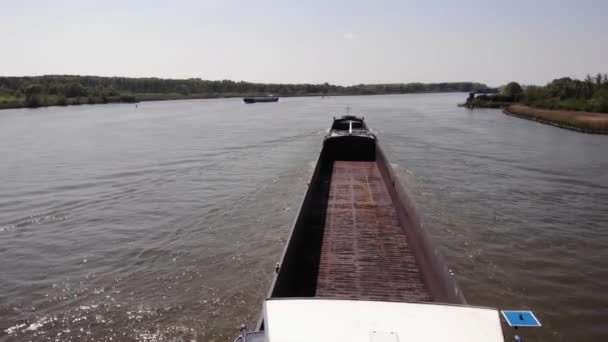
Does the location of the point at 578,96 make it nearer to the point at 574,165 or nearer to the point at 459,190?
the point at 574,165

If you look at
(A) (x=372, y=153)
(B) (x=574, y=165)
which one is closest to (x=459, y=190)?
(A) (x=372, y=153)

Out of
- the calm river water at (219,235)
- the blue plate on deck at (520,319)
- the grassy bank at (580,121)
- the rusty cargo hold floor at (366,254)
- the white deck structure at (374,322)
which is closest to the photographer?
the white deck structure at (374,322)

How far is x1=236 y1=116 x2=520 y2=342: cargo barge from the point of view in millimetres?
3623

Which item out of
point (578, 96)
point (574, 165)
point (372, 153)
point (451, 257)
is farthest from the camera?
point (578, 96)

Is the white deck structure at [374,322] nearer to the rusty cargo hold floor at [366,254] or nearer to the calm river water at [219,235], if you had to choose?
the rusty cargo hold floor at [366,254]

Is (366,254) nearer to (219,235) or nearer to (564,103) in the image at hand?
(219,235)

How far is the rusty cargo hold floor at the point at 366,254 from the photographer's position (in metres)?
7.00

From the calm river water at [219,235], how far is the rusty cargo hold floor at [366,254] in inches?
69.6

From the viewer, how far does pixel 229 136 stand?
35.7 meters

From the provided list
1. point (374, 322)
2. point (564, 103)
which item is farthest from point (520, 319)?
point (564, 103)

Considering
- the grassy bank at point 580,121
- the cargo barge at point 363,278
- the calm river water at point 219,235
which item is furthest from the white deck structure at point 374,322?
the grassy bank at point 580,121

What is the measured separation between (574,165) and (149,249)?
22.4m

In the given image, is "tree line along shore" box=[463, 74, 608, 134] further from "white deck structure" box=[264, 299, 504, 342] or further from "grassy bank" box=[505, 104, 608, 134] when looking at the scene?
"white deck structure" box=[264, 299, 504, 342]

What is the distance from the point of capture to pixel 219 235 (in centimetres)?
1221
